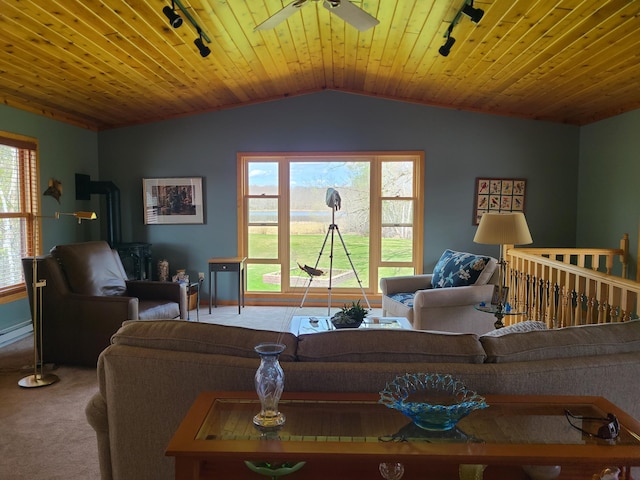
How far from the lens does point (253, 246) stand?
645 centimetres

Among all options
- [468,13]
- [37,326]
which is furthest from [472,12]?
[37,326]

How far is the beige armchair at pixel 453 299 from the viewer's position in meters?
4.31

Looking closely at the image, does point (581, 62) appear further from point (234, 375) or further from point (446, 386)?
point (234, 375)

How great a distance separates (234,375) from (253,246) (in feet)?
16.0

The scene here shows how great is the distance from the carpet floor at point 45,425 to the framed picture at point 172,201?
246 cm

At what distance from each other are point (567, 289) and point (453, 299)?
99cm

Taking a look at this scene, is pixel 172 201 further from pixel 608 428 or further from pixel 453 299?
pixel 608 428

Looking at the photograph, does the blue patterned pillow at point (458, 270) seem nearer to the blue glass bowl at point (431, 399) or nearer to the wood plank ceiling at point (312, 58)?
the wood plank ceiling at point (312, 58)

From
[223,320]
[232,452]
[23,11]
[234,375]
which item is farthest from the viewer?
[223,320]

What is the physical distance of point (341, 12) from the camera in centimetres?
279

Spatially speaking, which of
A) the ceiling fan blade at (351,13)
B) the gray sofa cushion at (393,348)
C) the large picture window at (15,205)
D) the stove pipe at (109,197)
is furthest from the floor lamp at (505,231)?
the stove pipe at (109,197)

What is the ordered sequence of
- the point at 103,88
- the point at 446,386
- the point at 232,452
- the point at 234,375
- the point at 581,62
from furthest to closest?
the point at 103,88 → the point at 581,62 → the point at 234,375 → the point at 446,386 → the point at 232,452

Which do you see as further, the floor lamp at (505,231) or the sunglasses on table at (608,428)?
the floor lamp at (505,231)

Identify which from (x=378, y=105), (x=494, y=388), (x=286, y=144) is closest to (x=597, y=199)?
(x=378, y=105)
